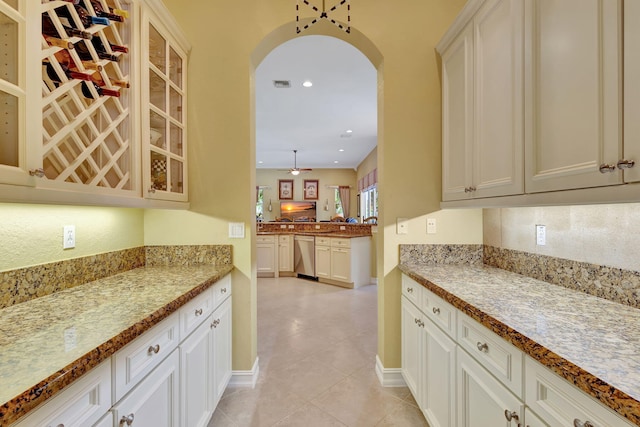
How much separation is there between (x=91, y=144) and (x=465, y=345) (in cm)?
173

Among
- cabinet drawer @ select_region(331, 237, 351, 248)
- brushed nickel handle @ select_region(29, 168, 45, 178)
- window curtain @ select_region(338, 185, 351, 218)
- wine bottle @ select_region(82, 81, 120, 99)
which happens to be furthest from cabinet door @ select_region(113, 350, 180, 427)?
window curtain @ select_region(338, 185, 351, 218)

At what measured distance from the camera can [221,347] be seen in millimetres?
1879

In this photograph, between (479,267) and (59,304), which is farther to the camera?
(479,267)

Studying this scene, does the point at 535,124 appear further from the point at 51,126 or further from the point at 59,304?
the point at 59,304

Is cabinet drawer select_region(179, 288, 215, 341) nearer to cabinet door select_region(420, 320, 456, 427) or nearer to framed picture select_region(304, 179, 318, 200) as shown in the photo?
cabinet door select_region(420, 320, 456, 427)

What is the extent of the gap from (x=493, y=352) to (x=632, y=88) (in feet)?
2.98

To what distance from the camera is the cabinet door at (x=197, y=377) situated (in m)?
1.36

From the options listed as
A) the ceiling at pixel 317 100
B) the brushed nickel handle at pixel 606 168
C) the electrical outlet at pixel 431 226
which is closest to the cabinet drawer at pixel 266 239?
the ceiling at pixel 317 100

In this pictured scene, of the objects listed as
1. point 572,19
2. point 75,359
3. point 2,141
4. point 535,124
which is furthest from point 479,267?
point 2,141

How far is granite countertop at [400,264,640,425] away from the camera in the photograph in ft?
2.15

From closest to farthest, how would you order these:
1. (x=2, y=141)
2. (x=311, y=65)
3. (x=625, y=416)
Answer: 1. (x=625, y=416)
2. (x=2, y=141)
3. (x=311, y=65)

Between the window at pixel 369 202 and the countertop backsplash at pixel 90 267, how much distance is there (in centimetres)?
626

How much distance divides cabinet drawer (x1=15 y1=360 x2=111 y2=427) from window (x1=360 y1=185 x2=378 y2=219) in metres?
7.39

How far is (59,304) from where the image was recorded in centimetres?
119
